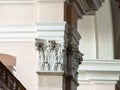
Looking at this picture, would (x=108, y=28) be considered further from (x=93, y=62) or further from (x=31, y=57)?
(x=31, y=57)

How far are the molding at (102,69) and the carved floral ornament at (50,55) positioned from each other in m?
4.63

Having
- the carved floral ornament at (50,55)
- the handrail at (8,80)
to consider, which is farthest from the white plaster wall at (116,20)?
the handrail at (8,80)

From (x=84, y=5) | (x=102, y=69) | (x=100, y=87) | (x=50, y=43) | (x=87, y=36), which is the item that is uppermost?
(x=84, y=5)

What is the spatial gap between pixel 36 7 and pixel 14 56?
0.97 m

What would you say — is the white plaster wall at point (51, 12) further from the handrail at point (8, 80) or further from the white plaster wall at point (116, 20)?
the white plaster wall at point (116, 20)

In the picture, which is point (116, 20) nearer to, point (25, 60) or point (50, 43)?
point (25, 60)

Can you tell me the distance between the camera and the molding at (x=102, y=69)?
46.1 feet

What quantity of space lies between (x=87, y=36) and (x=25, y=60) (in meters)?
4.23

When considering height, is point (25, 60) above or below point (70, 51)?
below

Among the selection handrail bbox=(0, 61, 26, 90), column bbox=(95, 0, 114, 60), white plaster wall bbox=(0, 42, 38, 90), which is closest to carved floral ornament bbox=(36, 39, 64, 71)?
white plaster wall bbox=(0, 42, 38, 90)

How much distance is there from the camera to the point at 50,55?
946 cm

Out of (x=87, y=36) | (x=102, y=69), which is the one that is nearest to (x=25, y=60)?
(x=87, y=36)

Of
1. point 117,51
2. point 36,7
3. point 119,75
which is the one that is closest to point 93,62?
point 119,75

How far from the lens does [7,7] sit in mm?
10148
